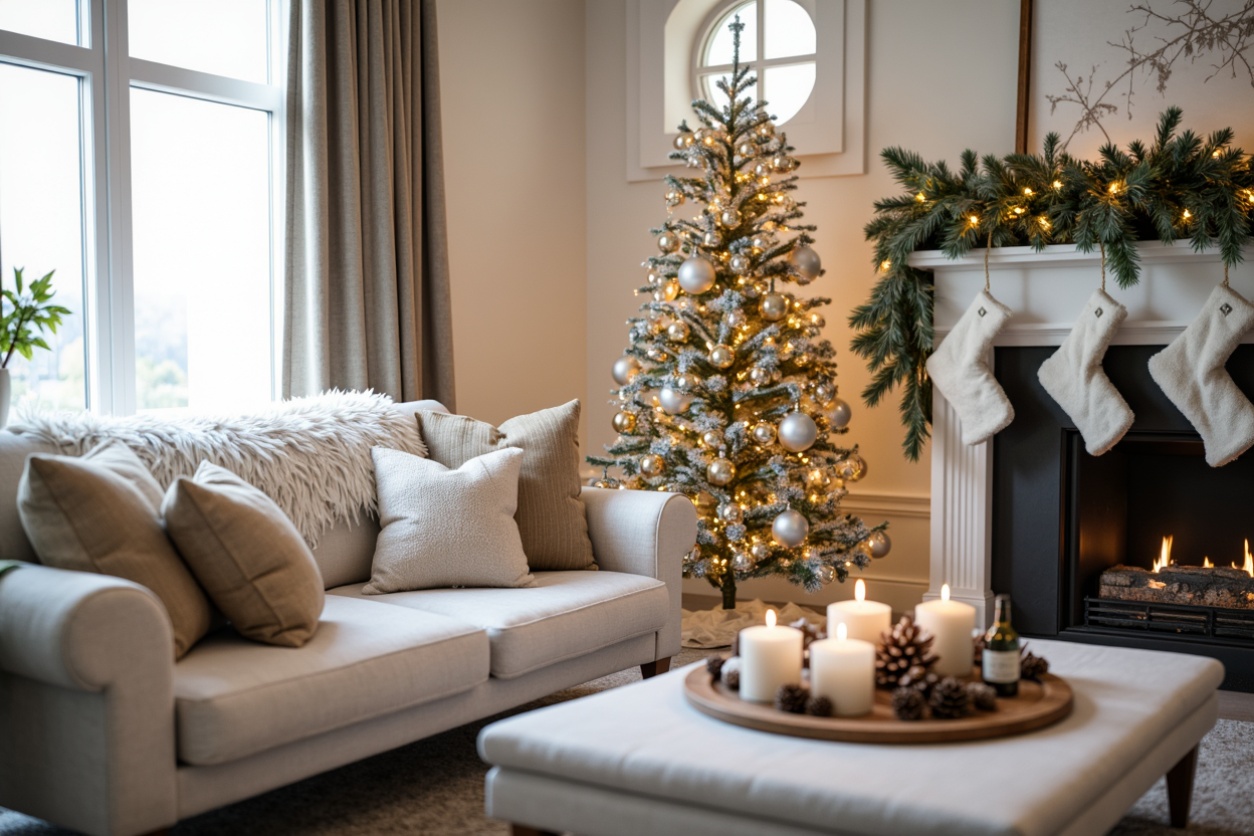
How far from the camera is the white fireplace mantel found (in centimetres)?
370

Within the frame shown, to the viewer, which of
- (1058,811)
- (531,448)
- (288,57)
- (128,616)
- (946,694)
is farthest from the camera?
(288,57)

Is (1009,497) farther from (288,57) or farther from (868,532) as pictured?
(288,57)

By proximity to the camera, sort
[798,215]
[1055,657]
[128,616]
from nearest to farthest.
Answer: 1. [128,616]
2. [1055,657]
3. [798,215]

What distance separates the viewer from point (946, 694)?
1.94m

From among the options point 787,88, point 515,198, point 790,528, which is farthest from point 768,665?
point 787,88

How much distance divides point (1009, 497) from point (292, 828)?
2.53 m

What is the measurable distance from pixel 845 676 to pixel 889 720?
0.09m

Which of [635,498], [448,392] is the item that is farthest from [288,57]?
[635,498]

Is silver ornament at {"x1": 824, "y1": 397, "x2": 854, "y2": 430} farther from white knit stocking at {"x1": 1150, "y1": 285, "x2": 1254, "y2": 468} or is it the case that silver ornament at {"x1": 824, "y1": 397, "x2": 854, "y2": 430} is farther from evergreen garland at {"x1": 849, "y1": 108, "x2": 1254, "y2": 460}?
white knit stocking at {"x1": 1150, "y1": 285, "x2": 1254, "y2": 468}

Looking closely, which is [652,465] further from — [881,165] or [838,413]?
[881,165]

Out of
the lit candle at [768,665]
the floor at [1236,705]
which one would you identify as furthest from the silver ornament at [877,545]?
the lit candle at [768,665]

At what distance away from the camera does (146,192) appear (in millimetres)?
3650

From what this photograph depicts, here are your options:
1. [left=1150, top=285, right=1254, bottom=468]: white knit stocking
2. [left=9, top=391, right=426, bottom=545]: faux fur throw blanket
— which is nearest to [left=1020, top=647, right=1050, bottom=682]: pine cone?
[left=9, top=391, right=426, bottom=545]: faux fur throw blanket

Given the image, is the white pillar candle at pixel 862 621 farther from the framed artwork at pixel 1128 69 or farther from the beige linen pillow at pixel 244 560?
the framed artwork at pixel 1128 69
